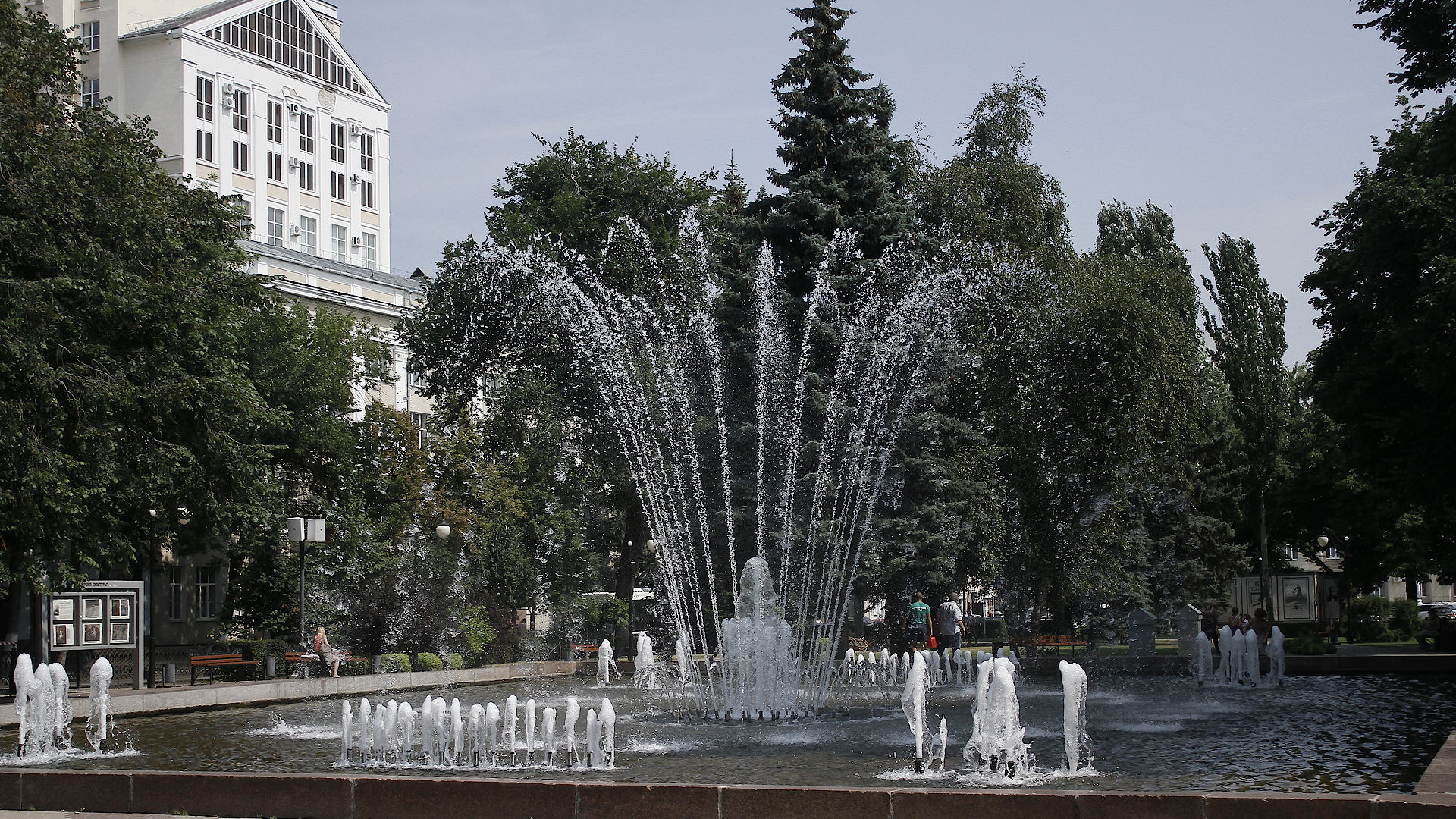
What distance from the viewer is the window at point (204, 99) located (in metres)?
70.6

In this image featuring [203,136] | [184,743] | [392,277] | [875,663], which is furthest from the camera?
[203,136]

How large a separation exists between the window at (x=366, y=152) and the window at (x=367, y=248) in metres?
3.76

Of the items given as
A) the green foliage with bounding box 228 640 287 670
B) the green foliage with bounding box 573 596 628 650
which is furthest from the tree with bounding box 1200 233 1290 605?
the green foliage with bounding box 228 640 287 670

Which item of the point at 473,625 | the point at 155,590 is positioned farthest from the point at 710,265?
the point at 155,590

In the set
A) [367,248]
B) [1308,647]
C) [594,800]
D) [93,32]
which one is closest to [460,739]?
[594,800]

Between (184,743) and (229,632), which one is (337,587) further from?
(184,743)

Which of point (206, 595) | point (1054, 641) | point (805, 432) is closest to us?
point (805, 432)

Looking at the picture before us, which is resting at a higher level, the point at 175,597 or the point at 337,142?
the point at 337,142

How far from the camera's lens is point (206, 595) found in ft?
153

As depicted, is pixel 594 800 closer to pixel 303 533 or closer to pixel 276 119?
pixel 303 533

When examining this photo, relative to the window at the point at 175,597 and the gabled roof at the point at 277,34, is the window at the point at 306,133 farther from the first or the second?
the window at the point at 175,597

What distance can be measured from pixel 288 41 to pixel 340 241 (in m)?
10.8

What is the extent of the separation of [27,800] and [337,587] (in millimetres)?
21995

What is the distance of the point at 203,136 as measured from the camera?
71.1 m
